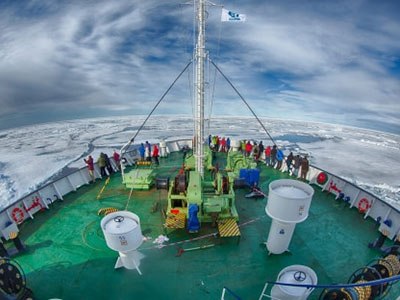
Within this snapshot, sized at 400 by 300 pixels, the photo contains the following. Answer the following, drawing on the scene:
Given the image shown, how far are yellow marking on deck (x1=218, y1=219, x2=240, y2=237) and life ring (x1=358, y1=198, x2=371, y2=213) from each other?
470 centimetres

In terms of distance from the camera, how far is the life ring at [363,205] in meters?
6.76

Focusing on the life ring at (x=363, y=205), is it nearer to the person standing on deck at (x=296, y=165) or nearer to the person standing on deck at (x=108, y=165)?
the person standing on deck at (x=296, y=165)

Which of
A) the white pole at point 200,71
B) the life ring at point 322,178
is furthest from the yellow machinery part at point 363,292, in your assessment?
the life ring at point 322,178

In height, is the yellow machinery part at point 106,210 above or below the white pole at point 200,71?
below

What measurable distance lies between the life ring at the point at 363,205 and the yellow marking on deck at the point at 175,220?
6.26 m

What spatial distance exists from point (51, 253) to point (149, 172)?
13.7 feet

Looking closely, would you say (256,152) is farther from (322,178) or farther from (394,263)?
(394,263)

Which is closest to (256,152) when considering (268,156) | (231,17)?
(268,156)

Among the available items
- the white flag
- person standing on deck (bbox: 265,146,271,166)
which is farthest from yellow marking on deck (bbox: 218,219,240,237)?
the white flag

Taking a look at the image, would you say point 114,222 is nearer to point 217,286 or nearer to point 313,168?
point 217,286

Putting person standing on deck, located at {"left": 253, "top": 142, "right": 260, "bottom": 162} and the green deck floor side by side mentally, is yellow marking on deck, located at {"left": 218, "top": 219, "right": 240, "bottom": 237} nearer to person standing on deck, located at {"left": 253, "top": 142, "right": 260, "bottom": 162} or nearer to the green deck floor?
the green deck floor

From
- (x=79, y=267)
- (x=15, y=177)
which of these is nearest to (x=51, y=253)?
(x=79, y=267)

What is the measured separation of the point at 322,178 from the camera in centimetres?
862

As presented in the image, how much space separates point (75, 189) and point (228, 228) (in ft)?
21.6
